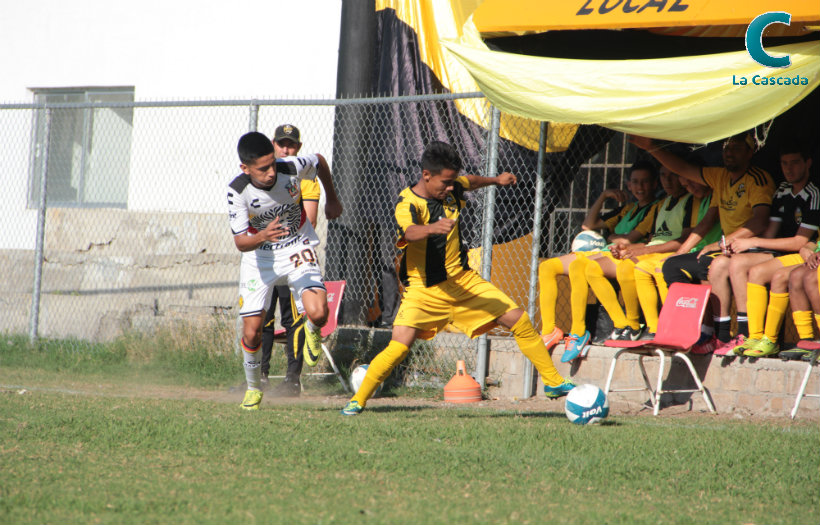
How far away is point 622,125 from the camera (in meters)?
7.50

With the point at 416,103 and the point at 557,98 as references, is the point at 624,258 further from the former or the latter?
the point at 416,103

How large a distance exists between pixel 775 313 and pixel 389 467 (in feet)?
12.8

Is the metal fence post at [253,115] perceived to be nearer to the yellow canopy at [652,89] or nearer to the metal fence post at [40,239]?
the yellow canopy at [652,89]

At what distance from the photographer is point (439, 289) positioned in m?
6.92

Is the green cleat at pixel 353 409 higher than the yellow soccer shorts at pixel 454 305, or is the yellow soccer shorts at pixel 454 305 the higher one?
the yellow soccer shorts at pixel 454 305

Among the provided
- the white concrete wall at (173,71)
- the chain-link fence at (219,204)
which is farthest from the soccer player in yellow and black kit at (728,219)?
the white concrete wall at (173,71)

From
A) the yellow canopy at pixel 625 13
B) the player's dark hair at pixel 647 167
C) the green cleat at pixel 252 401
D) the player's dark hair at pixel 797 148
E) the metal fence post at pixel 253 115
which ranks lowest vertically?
the green cleat at pixel 252 401

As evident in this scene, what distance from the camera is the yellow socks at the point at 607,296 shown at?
8.14 m

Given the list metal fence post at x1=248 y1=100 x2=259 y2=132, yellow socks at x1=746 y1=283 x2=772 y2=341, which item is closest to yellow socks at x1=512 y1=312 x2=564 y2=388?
yellow socks at x1=746 y1=283 x2=772 y2=341

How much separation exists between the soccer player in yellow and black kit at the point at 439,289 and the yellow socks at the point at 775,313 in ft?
5.58

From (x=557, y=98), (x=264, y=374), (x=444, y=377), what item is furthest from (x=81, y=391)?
(x=557, y=98)

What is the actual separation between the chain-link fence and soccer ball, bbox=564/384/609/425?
1945 millimetres

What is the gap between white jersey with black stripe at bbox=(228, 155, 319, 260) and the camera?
6852 millimetres

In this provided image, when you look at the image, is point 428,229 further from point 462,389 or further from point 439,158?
point 462,389
